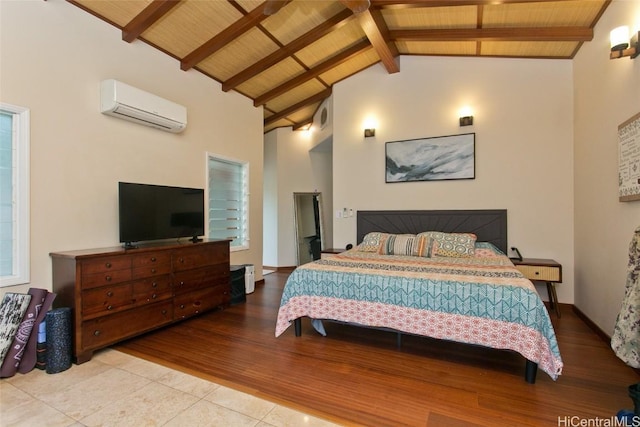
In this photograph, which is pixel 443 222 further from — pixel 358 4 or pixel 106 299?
pixel 106 299

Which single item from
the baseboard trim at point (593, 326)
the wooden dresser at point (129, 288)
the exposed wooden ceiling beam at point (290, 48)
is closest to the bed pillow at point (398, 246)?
the baseboard trim at point (593, 326)

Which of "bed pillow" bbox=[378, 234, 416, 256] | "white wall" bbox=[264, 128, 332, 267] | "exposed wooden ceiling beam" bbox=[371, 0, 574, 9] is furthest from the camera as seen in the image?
"white wall" bbox=[264, 128, 332, 267]

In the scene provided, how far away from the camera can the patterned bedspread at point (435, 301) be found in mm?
2230

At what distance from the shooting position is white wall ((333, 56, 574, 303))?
13.3ft

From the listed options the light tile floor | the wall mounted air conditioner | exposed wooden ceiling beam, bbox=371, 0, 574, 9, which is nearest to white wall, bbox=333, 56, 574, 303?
exposed wooden ceiling beam, bbox=371, 0, 574, 9

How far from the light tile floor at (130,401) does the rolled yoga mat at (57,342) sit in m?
0.06

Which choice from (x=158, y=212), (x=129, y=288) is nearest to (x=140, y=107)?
(x=158, y=212)

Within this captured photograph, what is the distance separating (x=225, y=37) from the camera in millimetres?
3637

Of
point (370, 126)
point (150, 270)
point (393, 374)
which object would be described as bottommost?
point (393, 374)

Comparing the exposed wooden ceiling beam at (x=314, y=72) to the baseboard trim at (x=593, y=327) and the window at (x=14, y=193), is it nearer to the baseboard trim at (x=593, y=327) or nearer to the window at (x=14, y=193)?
the window at (x=14, y=193)

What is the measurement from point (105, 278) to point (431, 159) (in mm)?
4378

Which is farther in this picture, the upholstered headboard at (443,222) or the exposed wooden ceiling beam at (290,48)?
the upholstered headboard at (443,222)

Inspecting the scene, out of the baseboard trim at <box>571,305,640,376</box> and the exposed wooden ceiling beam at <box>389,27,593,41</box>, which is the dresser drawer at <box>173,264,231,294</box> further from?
the baseboard trim at <box>571,305,640,376</box>

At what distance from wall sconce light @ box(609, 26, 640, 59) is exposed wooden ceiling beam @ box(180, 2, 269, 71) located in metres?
3.21
